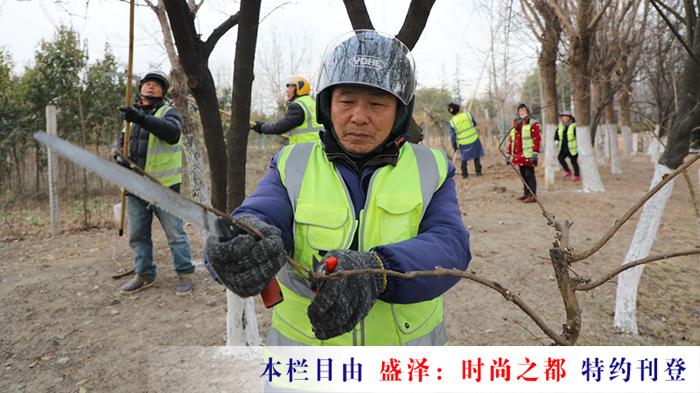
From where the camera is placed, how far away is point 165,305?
4.04m

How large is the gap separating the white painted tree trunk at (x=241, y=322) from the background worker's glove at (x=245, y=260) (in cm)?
189

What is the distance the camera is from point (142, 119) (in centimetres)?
344

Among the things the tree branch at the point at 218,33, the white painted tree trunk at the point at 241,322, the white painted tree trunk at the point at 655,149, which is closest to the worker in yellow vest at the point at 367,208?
the white painted tree trunk at the point at 241,322

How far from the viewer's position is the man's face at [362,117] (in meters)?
1.47

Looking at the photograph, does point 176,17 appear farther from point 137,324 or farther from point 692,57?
point 692,57

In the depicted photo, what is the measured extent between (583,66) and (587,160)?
77.1 inches

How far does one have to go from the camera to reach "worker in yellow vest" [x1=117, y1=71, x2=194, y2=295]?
13.2 ft

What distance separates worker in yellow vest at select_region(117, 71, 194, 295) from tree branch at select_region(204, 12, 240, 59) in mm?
1081

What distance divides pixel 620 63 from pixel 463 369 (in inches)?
508

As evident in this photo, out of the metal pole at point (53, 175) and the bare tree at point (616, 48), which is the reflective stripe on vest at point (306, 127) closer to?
the metal pole at point (53, 175)

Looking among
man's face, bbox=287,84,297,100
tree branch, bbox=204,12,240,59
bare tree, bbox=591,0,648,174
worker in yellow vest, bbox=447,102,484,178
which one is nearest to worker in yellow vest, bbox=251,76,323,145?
man's face, bbox=287,84,297,100

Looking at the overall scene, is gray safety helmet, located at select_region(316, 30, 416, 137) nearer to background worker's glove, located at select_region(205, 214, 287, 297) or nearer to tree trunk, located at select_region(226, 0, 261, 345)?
background worker's glove, located at select_region(205, 214, 287, 297)

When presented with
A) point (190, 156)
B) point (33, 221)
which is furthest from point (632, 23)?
point (33, 221)

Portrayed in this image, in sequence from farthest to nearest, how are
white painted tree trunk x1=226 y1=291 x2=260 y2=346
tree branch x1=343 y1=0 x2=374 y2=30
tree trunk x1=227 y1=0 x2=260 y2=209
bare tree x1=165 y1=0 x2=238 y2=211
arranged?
Answer: white painted tree trunk x1=226 y1=291 x2=260 y2=346 → tree branch x1=343 y1=0 x2=374 y2=30 → tree trunk x1=227 y1=0 x2=260 y2=209 → bare tree x1=165 y1=0 x2=238 y2=211
